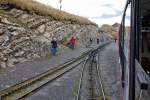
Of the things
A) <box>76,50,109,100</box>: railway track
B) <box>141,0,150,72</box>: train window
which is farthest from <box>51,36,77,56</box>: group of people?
<box>141,0,150,72</box>: train window

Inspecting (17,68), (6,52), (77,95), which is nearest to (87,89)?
(77,95)

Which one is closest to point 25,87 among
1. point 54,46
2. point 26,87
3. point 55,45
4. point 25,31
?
point 26,87

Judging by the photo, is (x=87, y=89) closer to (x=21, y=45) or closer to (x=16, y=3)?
(x=21, y=45)

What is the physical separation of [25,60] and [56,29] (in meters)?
15.6

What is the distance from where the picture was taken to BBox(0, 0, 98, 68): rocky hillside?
24.8m

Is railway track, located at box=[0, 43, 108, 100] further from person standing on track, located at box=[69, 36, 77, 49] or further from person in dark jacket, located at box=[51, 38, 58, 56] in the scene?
person standing on track, located at box=[69, 36, 77, 49]

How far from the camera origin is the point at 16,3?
33.5 meters

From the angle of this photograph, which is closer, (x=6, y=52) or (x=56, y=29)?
(x=6, y=52)

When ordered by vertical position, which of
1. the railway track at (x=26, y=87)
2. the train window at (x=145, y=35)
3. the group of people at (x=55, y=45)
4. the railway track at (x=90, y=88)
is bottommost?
the railway track at (x=90, y=88)

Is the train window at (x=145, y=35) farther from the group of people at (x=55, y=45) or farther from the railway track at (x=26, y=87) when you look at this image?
the group of people at (x=55, y=45)

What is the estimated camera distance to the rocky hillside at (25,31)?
81.3 feet

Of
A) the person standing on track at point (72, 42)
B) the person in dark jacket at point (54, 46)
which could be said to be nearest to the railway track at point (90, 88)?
the person in dark jacket at point (54, 46)

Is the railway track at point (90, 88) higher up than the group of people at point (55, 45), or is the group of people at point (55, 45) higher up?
the group of people at point (55, 45)

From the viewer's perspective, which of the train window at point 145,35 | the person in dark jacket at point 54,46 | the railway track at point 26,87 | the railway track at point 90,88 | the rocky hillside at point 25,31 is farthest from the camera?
the person in dark jacket at point 54,46
